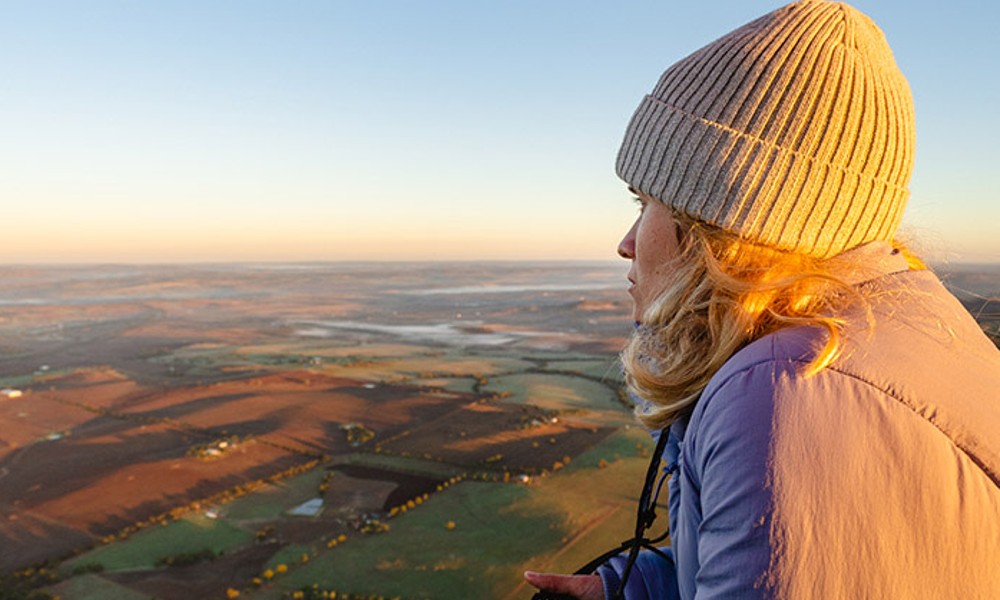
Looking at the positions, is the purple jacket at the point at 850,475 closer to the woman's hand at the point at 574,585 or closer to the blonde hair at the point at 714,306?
the blonde hair at the point at 714,306

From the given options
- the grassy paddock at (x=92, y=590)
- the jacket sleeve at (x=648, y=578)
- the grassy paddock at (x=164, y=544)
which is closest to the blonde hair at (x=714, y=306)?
the jacket sleeve at (x=648, y=578)

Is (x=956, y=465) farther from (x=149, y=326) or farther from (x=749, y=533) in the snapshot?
(x=149, y=326)

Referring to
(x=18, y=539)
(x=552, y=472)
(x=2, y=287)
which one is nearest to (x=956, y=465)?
(x=552, y=472)

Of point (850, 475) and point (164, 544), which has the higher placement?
point (850, 475)

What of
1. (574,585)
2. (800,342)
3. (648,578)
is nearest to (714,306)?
(800,342)

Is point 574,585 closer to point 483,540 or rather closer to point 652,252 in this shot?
point 652,252

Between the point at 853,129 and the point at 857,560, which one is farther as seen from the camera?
the point at 853,129
